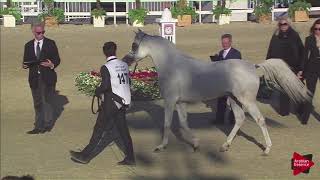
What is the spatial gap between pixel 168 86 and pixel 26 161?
6.96 feet

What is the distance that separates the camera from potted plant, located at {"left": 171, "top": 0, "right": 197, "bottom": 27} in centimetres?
2255

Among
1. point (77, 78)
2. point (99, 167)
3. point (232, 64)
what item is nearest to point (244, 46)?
point (77, 78)

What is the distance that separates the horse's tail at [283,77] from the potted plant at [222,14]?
14.3 metres

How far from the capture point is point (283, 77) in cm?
889

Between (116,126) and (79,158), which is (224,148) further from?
(79,158)

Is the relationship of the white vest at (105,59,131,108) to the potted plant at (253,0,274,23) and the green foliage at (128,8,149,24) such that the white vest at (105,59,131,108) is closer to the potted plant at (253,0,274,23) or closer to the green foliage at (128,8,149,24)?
the green foliage at (128,8,149,24)

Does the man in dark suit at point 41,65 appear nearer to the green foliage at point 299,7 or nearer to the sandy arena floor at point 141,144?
the sandy arena floor at point 141,144

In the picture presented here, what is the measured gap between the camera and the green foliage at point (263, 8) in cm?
2305

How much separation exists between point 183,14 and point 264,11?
9.63 feet

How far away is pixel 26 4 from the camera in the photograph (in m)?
25.6

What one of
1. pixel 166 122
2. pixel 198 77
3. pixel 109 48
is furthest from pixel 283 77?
pixel 109 48

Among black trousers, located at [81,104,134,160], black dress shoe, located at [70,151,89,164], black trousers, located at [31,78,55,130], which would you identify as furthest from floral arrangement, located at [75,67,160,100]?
black trousers, located at [81,104,134,160]

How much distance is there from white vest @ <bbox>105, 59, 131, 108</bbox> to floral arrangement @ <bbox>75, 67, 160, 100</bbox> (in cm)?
488

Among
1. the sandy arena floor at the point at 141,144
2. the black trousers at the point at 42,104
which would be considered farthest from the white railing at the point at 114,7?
the black trousers at the point at 42,104
